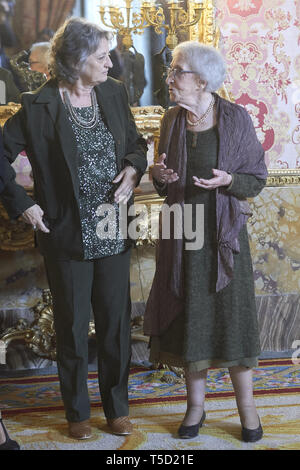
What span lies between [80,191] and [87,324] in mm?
551

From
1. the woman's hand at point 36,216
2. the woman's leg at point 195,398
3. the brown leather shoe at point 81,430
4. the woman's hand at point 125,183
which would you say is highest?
the woman's hand at point 125,183

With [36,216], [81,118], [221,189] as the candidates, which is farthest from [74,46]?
[221,189]

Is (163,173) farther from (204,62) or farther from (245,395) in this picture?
(245,395)

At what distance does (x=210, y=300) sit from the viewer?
2.66 m

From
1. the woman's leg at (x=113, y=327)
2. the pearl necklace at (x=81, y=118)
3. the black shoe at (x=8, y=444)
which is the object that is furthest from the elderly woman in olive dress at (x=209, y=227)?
the black shoe at (x=8, y=444)

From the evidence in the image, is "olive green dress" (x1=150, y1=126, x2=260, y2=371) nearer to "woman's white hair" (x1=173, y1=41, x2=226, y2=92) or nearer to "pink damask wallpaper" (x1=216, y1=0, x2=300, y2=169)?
"woman's white hair" (x1=173, y1=41, x2=226, y2=92)

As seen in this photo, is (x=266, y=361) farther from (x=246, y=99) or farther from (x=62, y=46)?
(x=62, y=46)

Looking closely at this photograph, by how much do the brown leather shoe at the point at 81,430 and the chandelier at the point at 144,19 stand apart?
6.44 feet

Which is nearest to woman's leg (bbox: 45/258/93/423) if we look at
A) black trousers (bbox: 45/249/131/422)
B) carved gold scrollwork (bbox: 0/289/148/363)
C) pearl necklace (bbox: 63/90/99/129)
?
black trousers (bbox: 45/249/131/422)

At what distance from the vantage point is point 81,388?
280 centimetres

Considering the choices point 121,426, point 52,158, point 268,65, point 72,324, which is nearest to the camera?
point 52,158

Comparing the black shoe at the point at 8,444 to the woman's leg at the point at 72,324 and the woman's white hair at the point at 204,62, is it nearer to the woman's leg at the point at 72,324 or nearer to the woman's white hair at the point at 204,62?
the woman's leg at the point at 72,324

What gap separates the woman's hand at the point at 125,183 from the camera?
8.69ft
